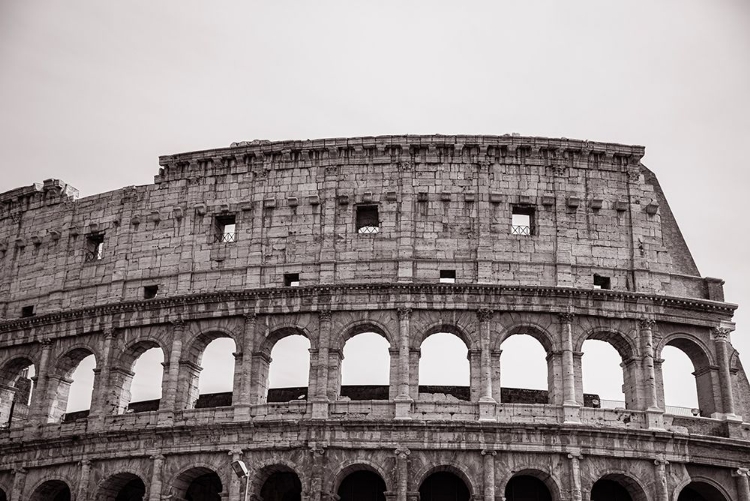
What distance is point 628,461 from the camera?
27.0m

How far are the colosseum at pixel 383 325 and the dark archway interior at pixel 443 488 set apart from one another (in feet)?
0.21

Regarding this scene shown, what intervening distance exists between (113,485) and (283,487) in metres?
5.26

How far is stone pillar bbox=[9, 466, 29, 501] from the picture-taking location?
29750mm

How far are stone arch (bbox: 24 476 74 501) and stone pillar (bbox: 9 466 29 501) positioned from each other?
0.35 metres

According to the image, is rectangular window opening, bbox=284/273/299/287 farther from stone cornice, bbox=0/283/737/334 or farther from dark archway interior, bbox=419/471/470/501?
dark archway interior, bbox=419/471/470/501

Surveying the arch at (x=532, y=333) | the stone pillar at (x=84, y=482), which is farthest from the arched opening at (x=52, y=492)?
the arch at (x=532, y=333)

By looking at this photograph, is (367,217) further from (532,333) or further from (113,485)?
(113,485)

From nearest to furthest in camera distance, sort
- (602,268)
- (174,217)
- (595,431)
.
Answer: (595,431), (602,268), (174,217)

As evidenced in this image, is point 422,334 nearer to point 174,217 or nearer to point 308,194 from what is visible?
point 308,194

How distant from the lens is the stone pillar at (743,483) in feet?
89.5

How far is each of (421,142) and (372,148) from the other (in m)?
1.62

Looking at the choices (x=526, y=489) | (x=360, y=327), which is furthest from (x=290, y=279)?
(x=526, y=489)

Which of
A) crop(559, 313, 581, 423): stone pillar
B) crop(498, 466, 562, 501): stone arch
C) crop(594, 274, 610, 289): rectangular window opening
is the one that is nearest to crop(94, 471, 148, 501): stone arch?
crop(498, 466, 562, 501): stone arch

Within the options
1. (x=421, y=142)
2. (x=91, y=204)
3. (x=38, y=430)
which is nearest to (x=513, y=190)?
(x=421, y=142)
